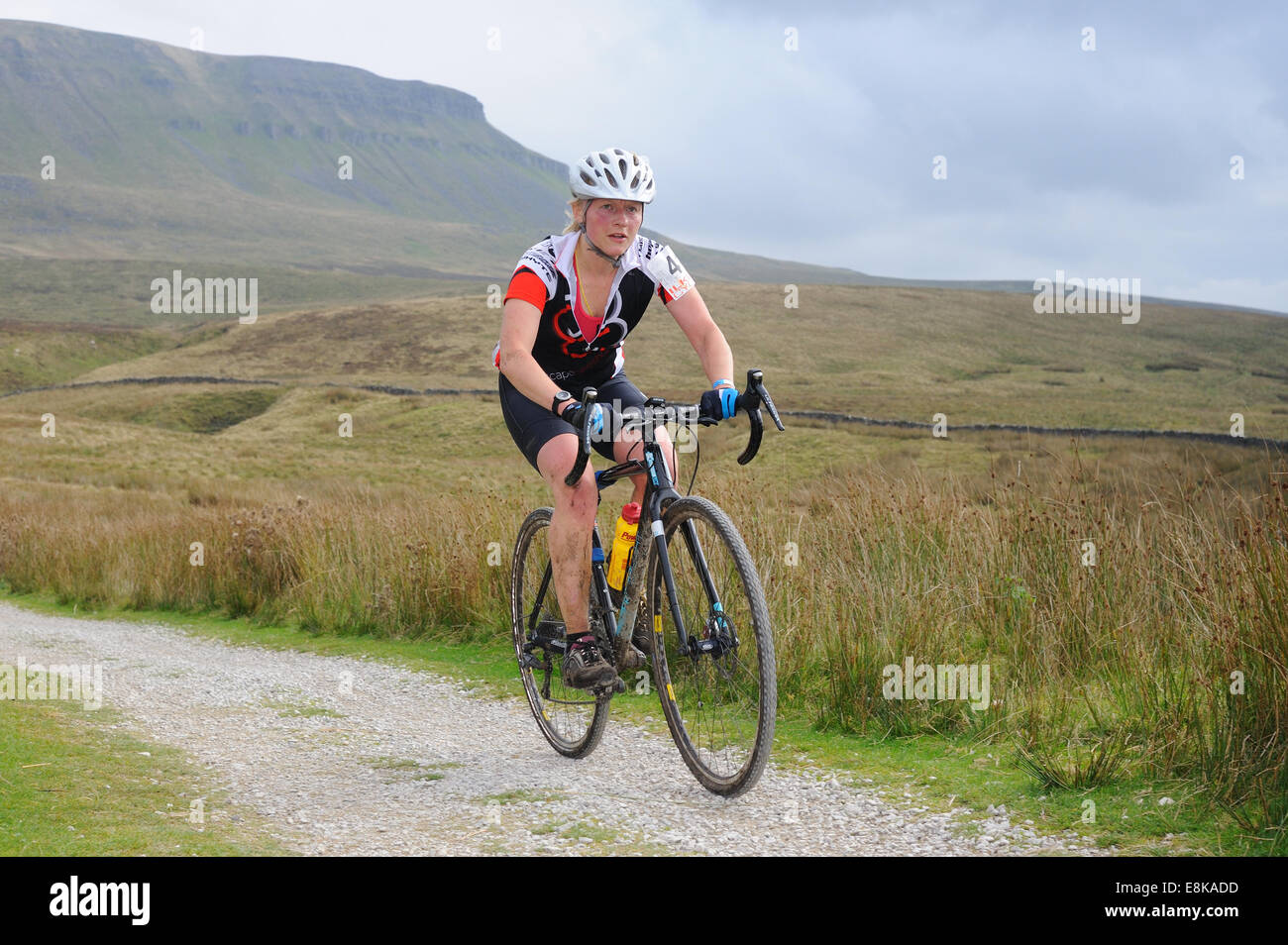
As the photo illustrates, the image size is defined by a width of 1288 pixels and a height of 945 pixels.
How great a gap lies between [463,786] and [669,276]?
2.57m

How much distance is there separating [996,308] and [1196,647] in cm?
Answer: 9804

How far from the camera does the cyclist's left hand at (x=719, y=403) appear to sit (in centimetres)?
471

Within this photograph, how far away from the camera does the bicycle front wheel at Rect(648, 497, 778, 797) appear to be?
4570 mm

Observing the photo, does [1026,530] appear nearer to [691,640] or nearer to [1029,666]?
[1029,666]

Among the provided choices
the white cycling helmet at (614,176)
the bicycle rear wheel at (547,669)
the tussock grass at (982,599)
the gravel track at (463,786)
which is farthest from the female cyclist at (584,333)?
the tussock grass at (982,599)

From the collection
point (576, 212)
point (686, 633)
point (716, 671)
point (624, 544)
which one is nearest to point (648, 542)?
point (624, 544)

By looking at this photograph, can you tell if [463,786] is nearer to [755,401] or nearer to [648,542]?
[648,542]

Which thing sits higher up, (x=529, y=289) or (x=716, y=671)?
(x=529, y=289)

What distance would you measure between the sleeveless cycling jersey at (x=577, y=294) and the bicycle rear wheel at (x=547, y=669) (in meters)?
1.01

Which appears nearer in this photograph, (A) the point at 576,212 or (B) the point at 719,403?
(B) the point at 719,403

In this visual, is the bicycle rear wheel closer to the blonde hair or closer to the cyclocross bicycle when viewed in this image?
the cyclocross bicycle

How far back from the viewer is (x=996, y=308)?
9788 cm

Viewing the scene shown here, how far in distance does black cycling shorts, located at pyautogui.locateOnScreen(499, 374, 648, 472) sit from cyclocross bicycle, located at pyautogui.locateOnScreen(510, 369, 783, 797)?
0.22 meters

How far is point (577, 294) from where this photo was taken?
207 inches
